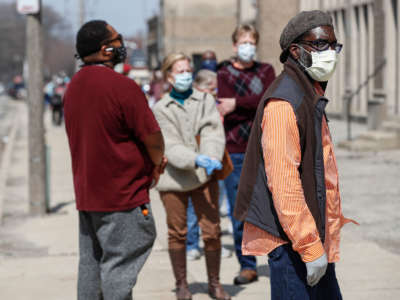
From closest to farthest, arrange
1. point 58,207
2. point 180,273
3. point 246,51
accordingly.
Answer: point 180,273
point 246,51
point 58,207

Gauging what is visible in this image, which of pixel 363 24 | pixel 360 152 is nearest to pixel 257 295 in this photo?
pixel 360 152

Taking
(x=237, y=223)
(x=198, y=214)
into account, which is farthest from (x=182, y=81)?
(x=237, y=223)

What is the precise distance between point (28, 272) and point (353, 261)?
284 cm

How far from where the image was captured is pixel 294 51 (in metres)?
3.42

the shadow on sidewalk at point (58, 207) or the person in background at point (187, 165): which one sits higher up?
the person in background at point (187, 165)

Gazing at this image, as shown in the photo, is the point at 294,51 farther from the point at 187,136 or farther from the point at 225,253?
the point at 225,253

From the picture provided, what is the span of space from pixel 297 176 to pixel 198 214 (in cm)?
271

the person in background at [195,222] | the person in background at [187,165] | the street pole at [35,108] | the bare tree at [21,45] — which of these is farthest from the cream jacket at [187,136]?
the bare tree at [21,45]

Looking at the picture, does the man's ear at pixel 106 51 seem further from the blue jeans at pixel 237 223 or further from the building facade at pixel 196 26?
the building facade at pixel 196 26

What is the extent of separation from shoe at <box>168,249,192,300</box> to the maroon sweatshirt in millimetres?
1113

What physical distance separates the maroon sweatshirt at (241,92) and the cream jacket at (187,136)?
0.48 meters

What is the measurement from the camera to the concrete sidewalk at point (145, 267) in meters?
6.10

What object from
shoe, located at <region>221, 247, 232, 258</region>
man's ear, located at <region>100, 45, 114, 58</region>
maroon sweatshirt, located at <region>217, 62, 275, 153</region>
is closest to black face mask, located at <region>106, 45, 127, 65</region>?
man's ear, located at <region>100, 45, 114, 58</region>

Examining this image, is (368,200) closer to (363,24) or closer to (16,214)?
(16,214)
